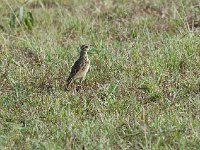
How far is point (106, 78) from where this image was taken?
7312 millimetres

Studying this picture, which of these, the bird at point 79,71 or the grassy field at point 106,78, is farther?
the bird at point 79,71

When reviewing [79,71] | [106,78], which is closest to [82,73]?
[79,71]

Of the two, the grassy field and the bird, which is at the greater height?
the bird

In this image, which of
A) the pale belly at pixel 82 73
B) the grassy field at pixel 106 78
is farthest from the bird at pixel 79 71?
the grassy field at pixel 106 78

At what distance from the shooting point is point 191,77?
7.00 meters

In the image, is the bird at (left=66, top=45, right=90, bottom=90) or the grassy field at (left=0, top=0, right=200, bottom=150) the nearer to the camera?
the grassy field at (left=0, top=0, right=200, bottom=150)

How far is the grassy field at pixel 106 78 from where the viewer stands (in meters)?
5.52

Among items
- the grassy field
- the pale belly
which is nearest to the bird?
the pale belly

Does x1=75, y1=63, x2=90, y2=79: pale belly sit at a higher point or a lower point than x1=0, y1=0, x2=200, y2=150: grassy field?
higher

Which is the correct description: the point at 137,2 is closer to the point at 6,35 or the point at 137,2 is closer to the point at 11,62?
the point at 6,35

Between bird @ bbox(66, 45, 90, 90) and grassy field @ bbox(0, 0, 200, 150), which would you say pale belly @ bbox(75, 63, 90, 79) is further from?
grassy field @ bbox(0, 0, 200, 150)

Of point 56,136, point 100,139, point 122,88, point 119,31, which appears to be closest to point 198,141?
point 100,139

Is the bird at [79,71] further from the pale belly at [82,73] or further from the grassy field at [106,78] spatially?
the grassy field at [106,78]

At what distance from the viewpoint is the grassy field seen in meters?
5.52
